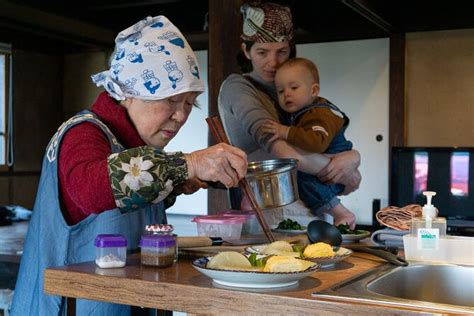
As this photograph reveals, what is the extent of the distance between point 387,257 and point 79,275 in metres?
0.70

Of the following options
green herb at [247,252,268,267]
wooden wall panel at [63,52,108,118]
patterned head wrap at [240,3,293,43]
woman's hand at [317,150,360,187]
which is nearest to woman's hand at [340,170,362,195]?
woman's hand at [317,150,360,187]

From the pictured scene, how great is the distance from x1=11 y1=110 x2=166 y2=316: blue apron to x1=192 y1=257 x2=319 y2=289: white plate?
0.44 meters

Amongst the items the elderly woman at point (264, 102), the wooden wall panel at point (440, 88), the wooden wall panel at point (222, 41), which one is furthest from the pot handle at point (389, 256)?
the wooden wall panel at point (440, 88)

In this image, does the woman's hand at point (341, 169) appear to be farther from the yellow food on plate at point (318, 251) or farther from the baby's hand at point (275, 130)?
the yellow food on plate at point (318, 251)

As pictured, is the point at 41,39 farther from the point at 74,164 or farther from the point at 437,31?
the point at 74,164

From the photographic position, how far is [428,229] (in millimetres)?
1510

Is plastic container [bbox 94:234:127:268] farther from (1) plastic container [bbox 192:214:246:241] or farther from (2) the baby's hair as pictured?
(2) the baby's hair

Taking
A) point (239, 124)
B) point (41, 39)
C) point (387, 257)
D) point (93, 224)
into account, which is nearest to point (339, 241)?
point (387, 257)

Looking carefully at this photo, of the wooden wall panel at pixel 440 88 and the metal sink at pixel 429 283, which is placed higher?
the wooden wall panel at pixel 440 88

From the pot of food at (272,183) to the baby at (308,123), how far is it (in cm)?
43

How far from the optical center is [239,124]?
Answer: 8.63 feet

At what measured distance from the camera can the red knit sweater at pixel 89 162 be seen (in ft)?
4.46

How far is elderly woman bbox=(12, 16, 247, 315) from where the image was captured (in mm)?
1373

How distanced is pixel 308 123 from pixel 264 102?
20cm
